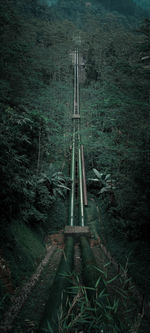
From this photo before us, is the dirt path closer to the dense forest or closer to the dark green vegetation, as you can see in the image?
the dense forest

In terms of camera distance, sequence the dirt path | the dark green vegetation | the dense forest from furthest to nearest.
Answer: the dense forest < the dirt path < the dark green vegetation

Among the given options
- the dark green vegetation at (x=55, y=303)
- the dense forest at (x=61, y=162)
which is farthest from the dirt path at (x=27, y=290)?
the dark green vegetation at (x=55, y=303)

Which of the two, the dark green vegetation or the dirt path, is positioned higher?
the dark green vegetation

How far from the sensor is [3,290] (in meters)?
2.23

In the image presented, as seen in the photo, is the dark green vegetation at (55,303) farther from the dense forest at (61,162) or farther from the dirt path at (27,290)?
the dense forest at (61,162)

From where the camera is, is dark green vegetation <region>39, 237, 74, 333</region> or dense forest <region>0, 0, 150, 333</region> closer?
dark green vegetation <region>39, 237, 74, 333</region>

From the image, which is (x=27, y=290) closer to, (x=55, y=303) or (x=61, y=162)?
(x=55, y=303)

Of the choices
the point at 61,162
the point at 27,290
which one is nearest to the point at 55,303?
the point at 27,290

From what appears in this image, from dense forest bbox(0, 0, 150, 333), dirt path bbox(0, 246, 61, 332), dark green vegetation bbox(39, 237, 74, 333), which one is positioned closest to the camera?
dark green vegetation bbox(39, 237, 74, 333)

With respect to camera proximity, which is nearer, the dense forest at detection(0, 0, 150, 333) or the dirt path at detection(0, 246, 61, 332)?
the dirt path at detection(0, 246, 61, 332)

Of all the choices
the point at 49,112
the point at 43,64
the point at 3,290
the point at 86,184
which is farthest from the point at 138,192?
the point at 43,64

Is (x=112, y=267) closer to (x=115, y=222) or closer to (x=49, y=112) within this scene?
(x=115, y=222)

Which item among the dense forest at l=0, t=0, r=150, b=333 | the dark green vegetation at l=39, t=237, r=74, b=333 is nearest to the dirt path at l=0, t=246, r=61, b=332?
the dense forest at l=0, t=0, r=150, b=333

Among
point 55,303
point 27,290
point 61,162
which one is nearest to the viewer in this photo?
point 55,303
